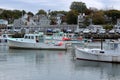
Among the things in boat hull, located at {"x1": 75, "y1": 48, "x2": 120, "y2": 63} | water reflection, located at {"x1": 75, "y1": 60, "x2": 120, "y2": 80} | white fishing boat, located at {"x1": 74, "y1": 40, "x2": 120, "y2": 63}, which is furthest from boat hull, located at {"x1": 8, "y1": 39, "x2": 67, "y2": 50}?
water reflection, located at {"x1": 75, "y1": 60, "x2": 120, "y2": 80}

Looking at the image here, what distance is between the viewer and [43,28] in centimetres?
13112

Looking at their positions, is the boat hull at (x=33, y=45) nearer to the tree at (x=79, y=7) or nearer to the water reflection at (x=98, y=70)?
the water reflection at (x=98, y=70)

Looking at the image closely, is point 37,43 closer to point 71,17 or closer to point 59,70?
point 59,70

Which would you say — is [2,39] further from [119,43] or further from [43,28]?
[119,43]

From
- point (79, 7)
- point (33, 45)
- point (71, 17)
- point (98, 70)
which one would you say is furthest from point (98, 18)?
point (98, 70)

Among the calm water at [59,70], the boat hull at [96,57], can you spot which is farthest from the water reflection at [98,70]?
the boat hull at [96,57]

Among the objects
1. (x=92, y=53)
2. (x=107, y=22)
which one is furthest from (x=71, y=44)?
(x=107, y=22)

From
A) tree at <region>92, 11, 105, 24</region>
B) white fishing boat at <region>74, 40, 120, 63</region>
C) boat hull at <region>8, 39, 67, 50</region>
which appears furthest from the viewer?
tree at <region>92, 11, 105, 24</region>

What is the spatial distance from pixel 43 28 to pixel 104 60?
89076 mm

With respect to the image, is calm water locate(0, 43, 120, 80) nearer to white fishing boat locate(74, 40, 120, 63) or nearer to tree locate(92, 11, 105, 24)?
white fishing boat locate(74, 40, 120, 63)

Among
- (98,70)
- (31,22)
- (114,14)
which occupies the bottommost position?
(98,70)

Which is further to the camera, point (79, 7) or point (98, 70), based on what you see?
point (79, 7)

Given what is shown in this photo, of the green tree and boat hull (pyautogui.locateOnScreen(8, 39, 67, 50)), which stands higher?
the green tree

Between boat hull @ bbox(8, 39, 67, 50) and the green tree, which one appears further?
the green tree
